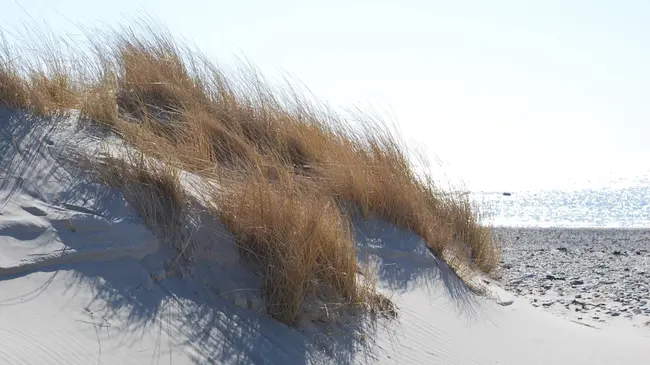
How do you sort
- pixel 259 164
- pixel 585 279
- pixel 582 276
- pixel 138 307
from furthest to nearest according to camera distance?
pixel 582 276, pixel 585 279, pixel 259 164, pixel 138 307

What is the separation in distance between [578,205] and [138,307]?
22.3 metres

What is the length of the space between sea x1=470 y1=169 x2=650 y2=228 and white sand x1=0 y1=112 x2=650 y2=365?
9.81 m

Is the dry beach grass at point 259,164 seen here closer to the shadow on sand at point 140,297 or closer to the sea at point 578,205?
the shadow on sand at point 140,297

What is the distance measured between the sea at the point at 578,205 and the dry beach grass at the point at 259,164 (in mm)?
8705

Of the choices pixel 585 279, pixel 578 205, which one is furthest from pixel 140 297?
pixel 578 205

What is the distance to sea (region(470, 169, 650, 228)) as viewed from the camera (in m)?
18.9

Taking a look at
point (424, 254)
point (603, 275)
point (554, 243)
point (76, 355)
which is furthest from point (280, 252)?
point (554, 243)

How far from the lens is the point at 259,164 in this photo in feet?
16.4

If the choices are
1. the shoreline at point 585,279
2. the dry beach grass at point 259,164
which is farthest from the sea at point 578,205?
the dry beach grass at point 259,164

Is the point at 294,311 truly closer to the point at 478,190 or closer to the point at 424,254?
the point at 424,254

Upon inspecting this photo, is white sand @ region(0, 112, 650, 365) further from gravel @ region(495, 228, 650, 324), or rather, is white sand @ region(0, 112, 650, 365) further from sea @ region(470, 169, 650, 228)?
sea @ region(470, 169, 650, 228)

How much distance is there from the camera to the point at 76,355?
9.91ft

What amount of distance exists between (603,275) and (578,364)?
134 inches

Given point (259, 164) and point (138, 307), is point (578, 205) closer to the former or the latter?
point (259, 164)
